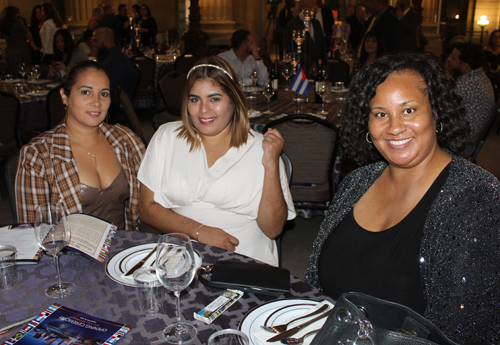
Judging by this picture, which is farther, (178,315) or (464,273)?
(464,273)

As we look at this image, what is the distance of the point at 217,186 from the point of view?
2.03m

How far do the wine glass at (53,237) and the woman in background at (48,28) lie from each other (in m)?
8.34

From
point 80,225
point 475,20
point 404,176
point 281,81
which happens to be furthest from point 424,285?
point 475,20

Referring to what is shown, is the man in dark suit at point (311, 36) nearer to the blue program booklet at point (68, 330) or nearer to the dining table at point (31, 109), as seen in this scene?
the dining table at point (31, 109)

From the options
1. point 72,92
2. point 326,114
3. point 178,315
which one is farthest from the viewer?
point 326,114

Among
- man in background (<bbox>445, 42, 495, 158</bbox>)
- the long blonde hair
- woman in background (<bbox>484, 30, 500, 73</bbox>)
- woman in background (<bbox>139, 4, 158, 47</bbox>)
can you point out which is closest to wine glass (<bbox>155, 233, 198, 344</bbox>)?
the long blonde hair

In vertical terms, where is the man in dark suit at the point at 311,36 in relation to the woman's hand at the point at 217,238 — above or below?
above

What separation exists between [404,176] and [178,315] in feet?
3.14

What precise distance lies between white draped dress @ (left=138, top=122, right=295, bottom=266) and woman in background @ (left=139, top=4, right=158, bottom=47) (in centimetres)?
941

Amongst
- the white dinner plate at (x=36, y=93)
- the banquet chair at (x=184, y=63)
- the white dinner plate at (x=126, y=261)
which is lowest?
the white dinner plate at (x=126, y=261)

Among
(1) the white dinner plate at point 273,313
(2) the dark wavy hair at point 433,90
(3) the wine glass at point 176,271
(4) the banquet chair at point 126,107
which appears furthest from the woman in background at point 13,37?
(1) the white dinner plate at point 273,313

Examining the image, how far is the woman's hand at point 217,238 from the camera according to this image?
1.92 metres

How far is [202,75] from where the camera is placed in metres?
2.03

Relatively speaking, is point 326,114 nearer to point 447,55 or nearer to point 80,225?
point 447,55
